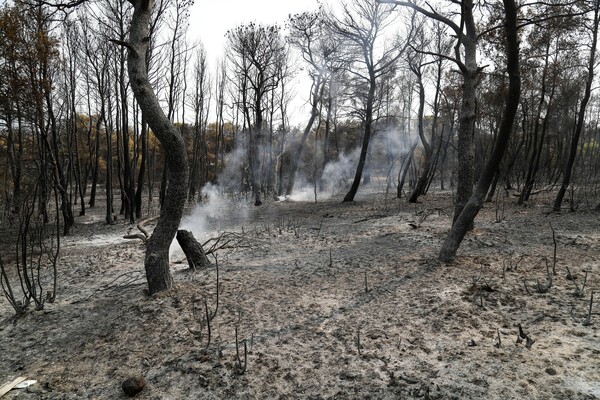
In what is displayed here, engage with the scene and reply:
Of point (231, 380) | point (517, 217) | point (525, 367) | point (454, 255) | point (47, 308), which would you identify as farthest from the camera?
point (517, 217)

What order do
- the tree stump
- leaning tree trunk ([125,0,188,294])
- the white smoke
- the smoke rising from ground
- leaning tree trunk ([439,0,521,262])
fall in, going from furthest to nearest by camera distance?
the white smoke < the smoke rising from ground < the tree stump < leaning tree trunk ([439,0,521,262]) < leaning tree trunk ([125,0,188,294])

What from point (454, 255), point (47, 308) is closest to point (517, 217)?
point (454, 255)

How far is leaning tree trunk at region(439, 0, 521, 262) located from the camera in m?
4.46

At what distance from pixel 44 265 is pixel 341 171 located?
28.5 m

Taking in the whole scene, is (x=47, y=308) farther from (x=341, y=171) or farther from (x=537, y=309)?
(x=341, y=171)

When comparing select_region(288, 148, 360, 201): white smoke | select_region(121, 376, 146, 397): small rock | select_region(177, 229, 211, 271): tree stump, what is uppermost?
select_region(288, 148, 360, 201): white smoke

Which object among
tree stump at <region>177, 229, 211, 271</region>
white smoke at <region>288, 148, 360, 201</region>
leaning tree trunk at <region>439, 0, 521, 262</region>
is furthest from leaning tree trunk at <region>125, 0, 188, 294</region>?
white smoke at <region>288, 148, 360, 201</region>

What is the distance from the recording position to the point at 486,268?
5.11 m

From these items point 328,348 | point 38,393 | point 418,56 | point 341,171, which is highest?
point 418,56

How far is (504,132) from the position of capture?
4.96 m

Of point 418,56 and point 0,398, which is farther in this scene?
point 418,56

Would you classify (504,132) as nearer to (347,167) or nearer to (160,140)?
(160,140)

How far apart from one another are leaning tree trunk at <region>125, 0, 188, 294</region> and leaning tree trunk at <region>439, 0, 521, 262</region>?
3968 mm

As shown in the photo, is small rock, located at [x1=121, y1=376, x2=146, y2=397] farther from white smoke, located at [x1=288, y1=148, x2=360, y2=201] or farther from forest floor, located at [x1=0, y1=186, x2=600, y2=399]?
white smoke, located at [x1=288, y1=148, x2=360, y2=201]
